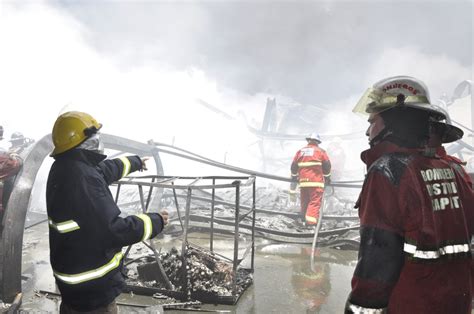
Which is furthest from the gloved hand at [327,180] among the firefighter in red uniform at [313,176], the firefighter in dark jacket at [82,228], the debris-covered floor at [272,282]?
the firefighter in dark jacket at [82,228]

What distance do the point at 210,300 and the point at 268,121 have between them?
51.1 ft

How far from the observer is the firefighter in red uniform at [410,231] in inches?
48.6

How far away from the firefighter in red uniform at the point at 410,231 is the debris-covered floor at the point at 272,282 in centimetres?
232

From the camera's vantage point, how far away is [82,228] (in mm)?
1892

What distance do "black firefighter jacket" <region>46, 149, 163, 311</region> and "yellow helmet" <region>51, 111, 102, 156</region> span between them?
6 centimetres

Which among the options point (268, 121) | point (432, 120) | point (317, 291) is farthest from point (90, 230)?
point (268, 121)

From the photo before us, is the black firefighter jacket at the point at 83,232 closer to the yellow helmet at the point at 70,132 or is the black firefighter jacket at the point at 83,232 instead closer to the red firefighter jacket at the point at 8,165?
the yellow helmet at the point at 70,132

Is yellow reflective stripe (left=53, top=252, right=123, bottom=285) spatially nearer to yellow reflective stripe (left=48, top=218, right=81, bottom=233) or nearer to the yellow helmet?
yellow reflective stripe (left=48, top=218, right=81, bottom=233)

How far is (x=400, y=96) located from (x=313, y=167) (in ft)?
17.5

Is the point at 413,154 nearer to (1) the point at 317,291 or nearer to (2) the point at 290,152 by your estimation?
(1) the point at 317,291

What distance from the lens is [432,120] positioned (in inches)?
55.7

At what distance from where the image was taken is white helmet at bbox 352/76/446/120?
141 cm

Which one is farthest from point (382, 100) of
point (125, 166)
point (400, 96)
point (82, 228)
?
point (125, 166)

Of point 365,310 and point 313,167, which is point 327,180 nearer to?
point 313,167
